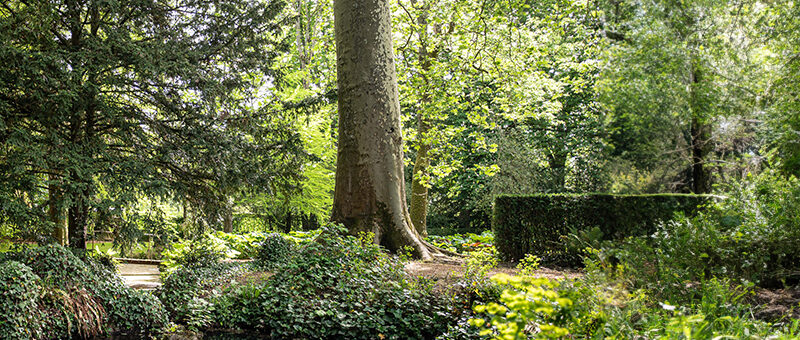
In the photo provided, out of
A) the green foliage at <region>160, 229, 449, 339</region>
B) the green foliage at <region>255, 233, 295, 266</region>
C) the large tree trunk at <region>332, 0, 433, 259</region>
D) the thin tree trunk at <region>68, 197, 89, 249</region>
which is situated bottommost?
the green foliage at <region>160, 229, 449, 339</region>

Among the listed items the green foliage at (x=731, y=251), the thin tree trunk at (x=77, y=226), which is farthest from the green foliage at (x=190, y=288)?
the green foliage at (x=731, y=251)

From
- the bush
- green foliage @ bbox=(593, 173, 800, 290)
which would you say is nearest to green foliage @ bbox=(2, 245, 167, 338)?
the bush

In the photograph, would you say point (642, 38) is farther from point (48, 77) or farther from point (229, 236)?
point (48, 77)

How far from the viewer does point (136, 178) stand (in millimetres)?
6207

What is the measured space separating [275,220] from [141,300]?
11.9 meters

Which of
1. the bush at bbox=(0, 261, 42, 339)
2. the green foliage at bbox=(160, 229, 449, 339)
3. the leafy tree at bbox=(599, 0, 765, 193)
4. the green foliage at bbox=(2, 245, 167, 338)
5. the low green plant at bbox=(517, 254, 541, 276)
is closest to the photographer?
the bush at bbox=(0, 261, 42, 339)

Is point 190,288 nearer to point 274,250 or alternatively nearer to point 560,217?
point 274,250

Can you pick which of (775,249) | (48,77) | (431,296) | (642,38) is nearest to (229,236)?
(48,77)

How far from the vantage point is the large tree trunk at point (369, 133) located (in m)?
6.51

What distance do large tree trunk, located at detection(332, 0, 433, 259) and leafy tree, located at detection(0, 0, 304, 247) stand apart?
157cm

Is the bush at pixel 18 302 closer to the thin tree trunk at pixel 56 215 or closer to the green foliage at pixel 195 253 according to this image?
the thin tree trunk at pixel 56 215

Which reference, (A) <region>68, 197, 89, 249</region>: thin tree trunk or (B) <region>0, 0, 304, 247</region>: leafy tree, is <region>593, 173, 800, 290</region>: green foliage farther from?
(A) <region>68, 197, 89, 249</region>: thin tree trunk

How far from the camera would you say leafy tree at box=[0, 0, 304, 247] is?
5609 millimetres

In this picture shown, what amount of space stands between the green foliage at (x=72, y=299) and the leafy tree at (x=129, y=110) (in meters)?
0.98
